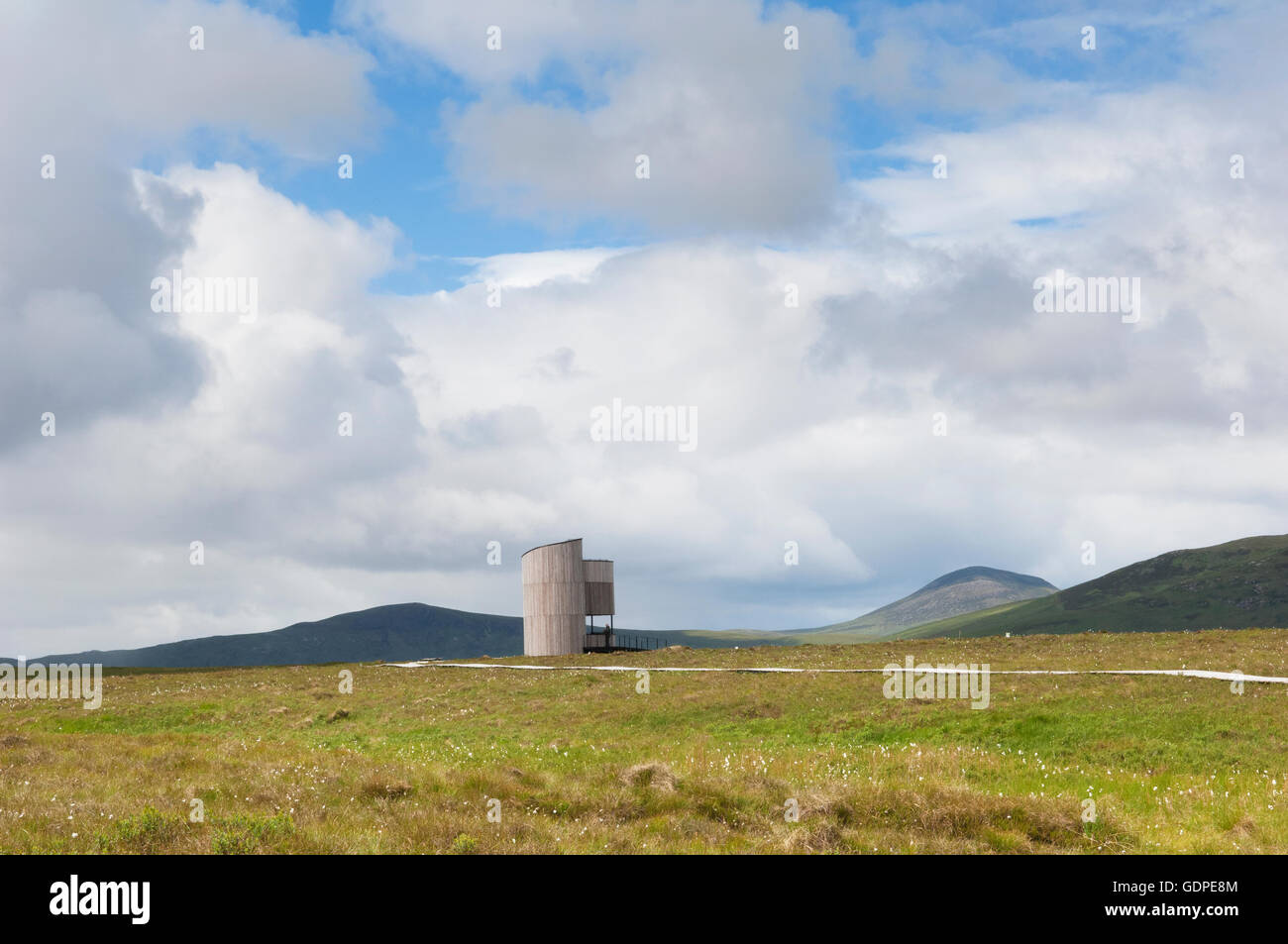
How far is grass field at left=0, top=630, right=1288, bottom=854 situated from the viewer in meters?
15.7

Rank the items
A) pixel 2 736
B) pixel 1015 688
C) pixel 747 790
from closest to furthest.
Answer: pixel 747 790 < pixel 2 736 < pixel 1015 688

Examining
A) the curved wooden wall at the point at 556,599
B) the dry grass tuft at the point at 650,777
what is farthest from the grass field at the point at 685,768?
the curved wooden wall at the point at 556,599

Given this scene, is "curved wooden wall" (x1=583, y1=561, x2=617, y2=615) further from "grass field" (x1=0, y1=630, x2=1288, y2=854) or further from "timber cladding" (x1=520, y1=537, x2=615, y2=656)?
"grass field" (x1=0, y1=630, x2=1288, y2=854)

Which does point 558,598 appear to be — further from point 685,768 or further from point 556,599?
point 685,768

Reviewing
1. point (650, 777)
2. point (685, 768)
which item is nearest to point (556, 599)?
point (685, 768)

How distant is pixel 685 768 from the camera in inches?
852

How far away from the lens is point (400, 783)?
1916 cm

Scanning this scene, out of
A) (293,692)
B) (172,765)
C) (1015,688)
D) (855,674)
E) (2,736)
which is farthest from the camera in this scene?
(293,692)

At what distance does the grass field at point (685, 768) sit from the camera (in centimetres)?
1570

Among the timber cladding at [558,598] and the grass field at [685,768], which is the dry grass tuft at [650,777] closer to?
the grass field at [685,768]
